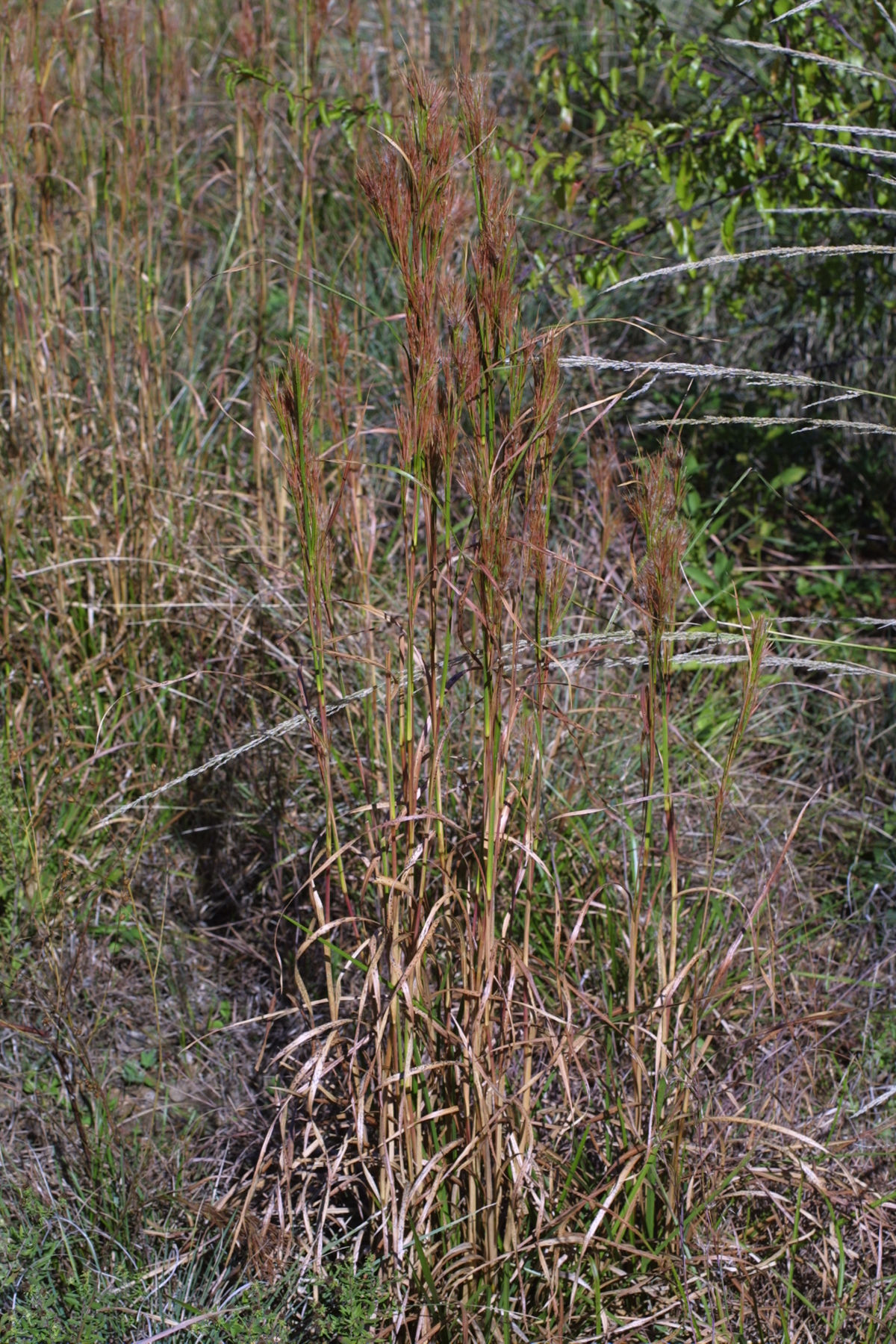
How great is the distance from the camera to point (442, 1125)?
1913 mm

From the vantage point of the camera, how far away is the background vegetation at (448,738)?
68.1 inches

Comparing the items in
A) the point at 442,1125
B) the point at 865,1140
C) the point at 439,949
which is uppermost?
the point at 439,949

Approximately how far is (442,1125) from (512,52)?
5055mm

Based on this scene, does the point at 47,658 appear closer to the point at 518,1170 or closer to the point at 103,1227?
the point at 103,1227

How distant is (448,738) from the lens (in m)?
2.19

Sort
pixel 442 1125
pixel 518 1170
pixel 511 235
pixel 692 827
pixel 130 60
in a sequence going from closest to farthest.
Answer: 1. pixel 511 235
2. pixel 518 1170
3. pixel 442 1125
4. pixel 130 60
5. pixel 692 827

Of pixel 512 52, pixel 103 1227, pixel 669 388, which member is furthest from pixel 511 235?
pixel 512 52

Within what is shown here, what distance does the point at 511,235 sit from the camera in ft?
4.78

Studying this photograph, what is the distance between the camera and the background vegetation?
173 centimetres

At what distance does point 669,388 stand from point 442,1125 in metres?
3.13

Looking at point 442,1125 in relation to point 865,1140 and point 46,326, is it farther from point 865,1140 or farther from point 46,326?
point 46,326

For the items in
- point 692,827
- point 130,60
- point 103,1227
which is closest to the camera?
point 103,1227

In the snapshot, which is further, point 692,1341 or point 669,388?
point 669,388

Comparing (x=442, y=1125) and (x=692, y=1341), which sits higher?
(x=442, y=1125)
